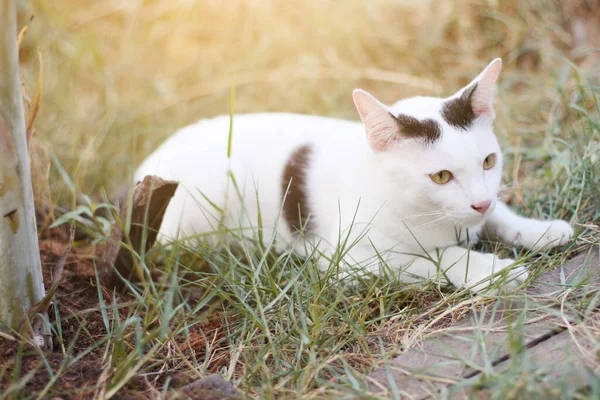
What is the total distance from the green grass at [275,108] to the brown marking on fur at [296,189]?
0.50 feet

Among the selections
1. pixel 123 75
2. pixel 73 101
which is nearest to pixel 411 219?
pixel 73 101

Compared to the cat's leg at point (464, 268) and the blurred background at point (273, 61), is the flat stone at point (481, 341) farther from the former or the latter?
the blurred background at point (273, 61)

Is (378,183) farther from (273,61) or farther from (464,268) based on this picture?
(273,61)

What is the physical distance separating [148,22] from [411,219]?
127 inches

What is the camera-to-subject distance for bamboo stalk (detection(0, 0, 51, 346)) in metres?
1.36

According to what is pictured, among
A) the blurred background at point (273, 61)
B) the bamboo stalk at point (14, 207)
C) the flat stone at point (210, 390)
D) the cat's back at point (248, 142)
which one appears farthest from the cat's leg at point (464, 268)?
the bamboo stalk at point (14, 207)

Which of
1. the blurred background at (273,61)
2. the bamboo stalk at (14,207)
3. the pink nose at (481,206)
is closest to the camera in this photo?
the bamboo stalk at (14,207)

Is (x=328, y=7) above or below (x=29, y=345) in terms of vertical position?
above

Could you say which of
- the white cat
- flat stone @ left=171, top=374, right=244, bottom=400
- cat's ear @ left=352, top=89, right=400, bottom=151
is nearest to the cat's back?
the white cat

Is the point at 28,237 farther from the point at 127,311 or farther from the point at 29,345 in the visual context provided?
the point at 127,311

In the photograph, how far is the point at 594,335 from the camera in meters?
1.41

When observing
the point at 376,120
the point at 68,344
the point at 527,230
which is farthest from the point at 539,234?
the point at 68,344

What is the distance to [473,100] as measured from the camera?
5.85 ft

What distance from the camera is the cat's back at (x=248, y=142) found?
2.21 m
